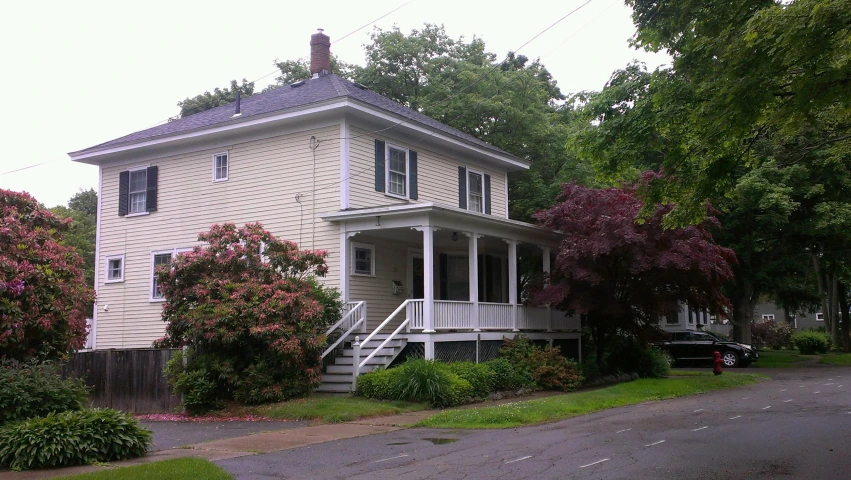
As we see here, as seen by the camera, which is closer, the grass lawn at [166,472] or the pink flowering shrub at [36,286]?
the grass lawn at [166,472]

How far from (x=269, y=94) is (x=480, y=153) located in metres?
7.06

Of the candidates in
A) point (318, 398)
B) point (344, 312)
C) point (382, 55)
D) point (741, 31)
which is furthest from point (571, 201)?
point (382, 55)

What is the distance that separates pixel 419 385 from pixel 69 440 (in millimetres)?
7866

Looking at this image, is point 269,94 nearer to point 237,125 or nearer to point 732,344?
point 237,125

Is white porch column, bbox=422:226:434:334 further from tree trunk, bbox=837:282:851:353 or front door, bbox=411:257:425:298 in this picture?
tree trunk, bbox=837:282:851:353

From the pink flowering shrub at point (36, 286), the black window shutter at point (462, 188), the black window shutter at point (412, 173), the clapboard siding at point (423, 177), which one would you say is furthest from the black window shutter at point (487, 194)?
the pink flowering shrub at point (36, 286)

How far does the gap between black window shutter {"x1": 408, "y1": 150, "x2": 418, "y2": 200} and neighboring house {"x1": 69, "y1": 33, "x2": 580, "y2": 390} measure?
2.0 inches

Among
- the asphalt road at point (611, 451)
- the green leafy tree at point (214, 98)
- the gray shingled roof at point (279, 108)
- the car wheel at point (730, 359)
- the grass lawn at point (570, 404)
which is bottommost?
the asphalt road at point (611, 451)

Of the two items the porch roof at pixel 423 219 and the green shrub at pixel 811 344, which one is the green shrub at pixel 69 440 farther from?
the green shrub at pixel 811 344

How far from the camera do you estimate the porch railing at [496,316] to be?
828 inches

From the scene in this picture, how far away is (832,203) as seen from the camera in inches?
1128

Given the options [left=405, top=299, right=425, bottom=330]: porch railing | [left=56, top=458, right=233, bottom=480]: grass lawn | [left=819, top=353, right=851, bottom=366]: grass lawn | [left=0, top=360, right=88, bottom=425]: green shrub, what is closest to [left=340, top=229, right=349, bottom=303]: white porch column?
[left=405, top=299, right=425, bottom=330]: porch railing

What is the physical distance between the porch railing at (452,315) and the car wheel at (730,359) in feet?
50.5

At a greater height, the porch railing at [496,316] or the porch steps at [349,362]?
the porch railing at [496,316]
